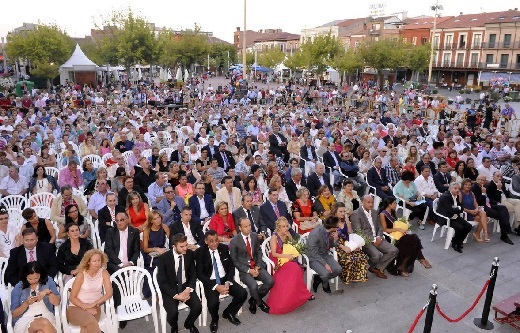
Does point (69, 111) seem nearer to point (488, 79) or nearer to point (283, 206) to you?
point (283, 206)

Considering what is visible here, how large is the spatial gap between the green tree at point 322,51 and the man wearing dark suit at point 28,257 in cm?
3884

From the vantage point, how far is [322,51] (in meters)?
41.8

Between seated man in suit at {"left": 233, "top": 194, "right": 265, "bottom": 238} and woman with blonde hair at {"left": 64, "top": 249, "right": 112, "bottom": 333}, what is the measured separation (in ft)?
7.13

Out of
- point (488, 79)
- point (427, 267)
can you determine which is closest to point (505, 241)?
point (427, 267)

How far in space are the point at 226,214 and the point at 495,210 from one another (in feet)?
16.3

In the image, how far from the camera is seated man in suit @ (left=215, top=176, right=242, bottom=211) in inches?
283

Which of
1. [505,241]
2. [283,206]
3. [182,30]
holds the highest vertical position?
[182,30]

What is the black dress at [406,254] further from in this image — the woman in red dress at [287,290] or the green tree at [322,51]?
the green tree at [322,51]

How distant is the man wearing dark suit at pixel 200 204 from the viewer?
6840mm

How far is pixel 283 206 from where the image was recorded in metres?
6.69

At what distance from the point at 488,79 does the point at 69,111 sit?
43.5 m

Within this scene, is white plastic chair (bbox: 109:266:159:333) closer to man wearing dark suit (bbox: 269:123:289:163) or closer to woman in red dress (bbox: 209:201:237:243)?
woman in red dress (bbox: 209:201:237:243)

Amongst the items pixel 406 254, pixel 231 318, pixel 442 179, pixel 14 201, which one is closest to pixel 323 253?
pixel 406 254

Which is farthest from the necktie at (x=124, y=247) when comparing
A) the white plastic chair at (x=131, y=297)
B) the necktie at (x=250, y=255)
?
Answer: the necktie at (x=250, y=255)
